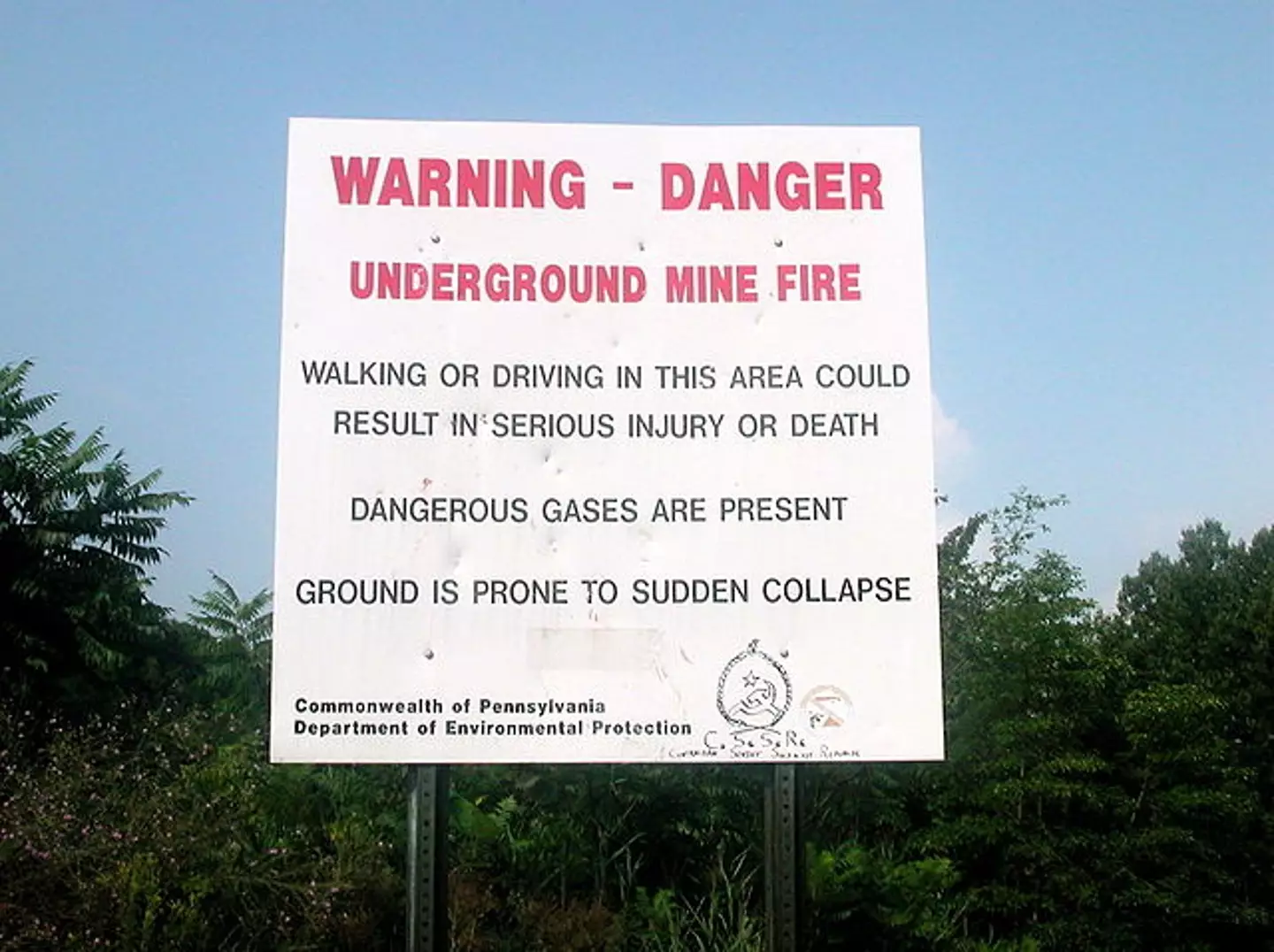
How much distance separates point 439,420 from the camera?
5242 mm

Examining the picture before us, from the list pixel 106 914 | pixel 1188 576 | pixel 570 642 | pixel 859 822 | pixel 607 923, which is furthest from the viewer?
pixel 1188 576

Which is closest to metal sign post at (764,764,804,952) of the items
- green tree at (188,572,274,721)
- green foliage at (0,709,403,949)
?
green foliage at (0,709,403,949)

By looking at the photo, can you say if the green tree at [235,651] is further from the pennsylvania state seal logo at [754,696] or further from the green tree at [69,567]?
the pennsylvania state seal logo at [754,696]

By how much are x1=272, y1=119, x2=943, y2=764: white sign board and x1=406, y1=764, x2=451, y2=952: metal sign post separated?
17cm

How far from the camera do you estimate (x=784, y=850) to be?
5219 mm

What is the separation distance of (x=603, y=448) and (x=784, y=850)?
1625 millimetres

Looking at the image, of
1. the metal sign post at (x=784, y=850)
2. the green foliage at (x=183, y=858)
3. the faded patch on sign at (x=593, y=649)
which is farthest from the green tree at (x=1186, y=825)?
the faded patch on sign at (x=593, y=649)

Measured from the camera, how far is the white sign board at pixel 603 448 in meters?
5.11

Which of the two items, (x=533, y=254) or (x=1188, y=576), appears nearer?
(x=533, y=254)

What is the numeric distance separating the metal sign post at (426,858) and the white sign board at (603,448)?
0.17 meters

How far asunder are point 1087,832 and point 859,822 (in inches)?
74.4

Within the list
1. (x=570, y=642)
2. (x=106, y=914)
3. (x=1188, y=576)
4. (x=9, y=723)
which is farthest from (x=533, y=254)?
(x=1188, y=576)

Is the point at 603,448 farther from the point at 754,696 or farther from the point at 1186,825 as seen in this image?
the point at 1186,825

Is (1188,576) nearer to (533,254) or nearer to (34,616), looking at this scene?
(34,616)
